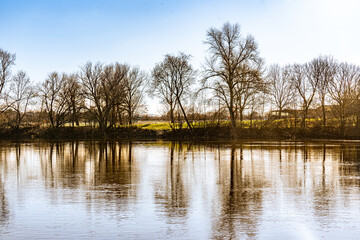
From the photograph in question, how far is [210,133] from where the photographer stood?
167 feet

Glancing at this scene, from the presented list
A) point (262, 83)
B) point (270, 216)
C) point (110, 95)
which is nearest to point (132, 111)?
point (110, 95)

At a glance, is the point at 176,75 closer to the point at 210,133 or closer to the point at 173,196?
the point at 210,133

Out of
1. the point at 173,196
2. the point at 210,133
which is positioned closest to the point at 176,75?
the point at 210,133

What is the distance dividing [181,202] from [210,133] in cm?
3978

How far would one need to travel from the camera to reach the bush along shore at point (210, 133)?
49.3 m

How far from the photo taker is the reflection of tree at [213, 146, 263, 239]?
8461 millimetres

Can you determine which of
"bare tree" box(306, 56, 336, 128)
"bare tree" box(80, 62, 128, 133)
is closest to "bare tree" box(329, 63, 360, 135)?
"bare tree" box(306, 56, 336, 128)

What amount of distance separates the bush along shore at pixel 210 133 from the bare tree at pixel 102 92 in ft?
7.48

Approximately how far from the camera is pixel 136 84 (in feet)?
227

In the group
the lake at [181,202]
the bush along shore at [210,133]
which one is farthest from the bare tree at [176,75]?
the lake at [181,202]

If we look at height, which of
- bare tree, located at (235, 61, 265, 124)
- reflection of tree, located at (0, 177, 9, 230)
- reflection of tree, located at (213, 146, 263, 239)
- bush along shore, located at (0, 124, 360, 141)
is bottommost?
reflection of tree, located at (213, 146, 263, 239)

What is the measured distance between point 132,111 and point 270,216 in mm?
58893

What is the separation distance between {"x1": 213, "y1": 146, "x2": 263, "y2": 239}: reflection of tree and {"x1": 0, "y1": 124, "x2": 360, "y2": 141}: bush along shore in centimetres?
3301

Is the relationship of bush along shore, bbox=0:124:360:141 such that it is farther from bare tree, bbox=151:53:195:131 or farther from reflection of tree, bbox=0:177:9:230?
reflection of tree, bbox=0:177:9:230
